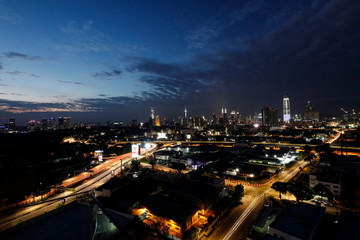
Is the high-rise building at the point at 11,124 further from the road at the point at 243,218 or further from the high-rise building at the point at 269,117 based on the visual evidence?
the high-rise building at the point at 269,117

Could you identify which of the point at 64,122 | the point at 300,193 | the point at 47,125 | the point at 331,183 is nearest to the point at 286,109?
the point at 331,183

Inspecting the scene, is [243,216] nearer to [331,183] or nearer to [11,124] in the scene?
[331,183]

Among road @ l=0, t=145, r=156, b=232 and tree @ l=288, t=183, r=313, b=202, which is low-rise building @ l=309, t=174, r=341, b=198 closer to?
tree @ l=288, t=183, r=313, b=202

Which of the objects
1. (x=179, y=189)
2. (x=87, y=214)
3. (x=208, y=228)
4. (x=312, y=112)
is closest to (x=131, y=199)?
(x=179, y=189)

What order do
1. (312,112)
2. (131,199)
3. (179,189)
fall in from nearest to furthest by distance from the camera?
1. (179,189)
2. (131,199)
3. (312,112)

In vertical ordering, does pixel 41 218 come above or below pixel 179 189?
above

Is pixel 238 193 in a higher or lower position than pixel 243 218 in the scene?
higher

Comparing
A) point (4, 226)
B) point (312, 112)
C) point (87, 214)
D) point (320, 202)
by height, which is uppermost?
point (312, 112)

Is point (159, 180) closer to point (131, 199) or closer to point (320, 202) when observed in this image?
point (131, 199)
